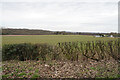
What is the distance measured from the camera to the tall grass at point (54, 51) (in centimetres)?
494

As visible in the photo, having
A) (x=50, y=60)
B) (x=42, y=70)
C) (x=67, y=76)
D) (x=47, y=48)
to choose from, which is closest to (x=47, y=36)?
(x=47, y=48)

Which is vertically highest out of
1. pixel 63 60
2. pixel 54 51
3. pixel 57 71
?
pixel 54 51

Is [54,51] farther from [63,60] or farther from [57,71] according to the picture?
[57,71]

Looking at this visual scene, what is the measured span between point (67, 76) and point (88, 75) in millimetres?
725

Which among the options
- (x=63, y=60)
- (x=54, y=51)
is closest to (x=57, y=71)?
(x=63, y=60)

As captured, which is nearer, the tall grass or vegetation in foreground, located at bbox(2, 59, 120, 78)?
vegetation in foreground, located at bbox(2, 59, 120, 78)

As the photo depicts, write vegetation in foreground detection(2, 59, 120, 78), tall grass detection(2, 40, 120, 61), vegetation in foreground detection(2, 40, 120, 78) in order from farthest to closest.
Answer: tall grass detection(2, 40, 120, 61)
vegetation in foreground detection(2, 40, 120, 78)
vegetation in foreground detection(2, 59, 120, 78)

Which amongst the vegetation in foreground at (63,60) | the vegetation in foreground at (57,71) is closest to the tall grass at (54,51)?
the vegetation in foreground at (63,60)

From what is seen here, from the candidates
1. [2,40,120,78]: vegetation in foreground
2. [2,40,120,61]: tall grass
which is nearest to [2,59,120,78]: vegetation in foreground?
[2,40,120,78]: vegetation in foreground

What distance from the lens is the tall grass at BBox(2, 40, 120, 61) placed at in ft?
16.2

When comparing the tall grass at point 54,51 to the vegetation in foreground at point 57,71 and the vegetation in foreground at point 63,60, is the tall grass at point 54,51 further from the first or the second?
the vegetation in foreground at point 57,71

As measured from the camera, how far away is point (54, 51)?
16.6 ft

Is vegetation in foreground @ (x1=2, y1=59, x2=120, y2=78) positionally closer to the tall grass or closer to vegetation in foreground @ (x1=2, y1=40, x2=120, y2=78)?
vegetation in foreground @ (x1=2, y1=40, x2=120, y2=78)

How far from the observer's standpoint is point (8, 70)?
4.03m
